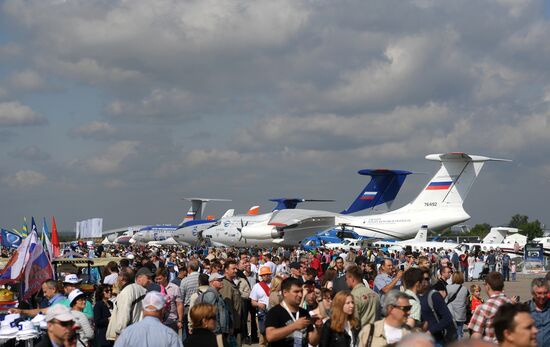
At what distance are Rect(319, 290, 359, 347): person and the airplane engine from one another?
46.4 meters

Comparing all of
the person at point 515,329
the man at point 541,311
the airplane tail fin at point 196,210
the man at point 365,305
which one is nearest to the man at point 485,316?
the man at point 541,311

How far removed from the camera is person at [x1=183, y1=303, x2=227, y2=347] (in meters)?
6.01

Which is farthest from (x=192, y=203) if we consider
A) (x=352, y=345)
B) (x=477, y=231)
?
(x=352, y=345)

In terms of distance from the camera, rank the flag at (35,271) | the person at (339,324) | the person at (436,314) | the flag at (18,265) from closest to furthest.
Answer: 1. the person at (339,324)
2. the person at (436,314)
3. the flag at (35,271)
4. the flag at (18,265)

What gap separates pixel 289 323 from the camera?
6410 millimetres

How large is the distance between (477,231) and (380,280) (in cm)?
14087

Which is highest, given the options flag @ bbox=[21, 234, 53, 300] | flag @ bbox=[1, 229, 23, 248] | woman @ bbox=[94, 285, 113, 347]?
flag @ bbox=[1, 229, 23, 248]

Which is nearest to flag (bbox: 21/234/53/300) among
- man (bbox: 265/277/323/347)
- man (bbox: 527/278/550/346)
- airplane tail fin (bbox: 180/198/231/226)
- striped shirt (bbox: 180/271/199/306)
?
striped shirt (bbox: 180/271/199/306)

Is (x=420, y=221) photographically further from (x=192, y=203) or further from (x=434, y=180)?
(x=192, y=203)

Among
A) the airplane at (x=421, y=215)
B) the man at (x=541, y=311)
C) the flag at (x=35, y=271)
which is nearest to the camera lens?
the man at (x=541, y=311)

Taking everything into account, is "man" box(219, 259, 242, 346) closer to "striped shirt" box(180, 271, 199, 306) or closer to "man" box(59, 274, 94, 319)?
"striped shirt" box(180, 271, 199, 306)

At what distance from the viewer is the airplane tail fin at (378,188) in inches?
2525

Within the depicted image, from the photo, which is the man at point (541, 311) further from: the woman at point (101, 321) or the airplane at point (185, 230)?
the airplane at point (185, 230)

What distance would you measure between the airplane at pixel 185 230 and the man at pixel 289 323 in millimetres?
59148
